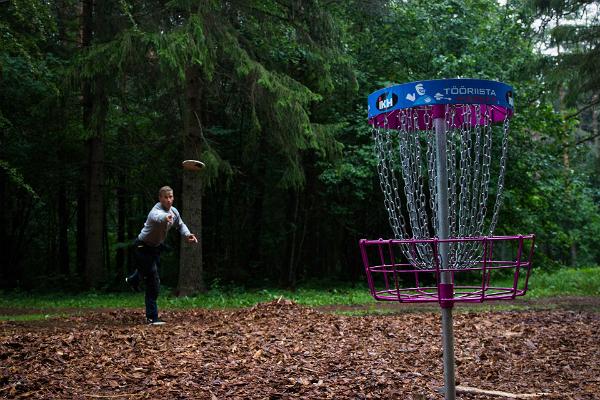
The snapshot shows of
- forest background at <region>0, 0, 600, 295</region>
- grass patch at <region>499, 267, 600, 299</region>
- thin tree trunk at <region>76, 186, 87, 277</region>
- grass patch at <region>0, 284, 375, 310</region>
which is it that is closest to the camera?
grass patch at <region>0, 284, 375, 310</region>

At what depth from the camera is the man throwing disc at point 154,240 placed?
7.16 metres

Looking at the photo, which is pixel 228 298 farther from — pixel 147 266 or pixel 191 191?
pixel 147 266

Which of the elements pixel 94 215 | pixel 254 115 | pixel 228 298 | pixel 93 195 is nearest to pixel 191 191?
pixel 254 115

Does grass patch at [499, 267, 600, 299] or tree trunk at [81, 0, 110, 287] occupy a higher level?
tree trunk at [81, 0, 110, 287]

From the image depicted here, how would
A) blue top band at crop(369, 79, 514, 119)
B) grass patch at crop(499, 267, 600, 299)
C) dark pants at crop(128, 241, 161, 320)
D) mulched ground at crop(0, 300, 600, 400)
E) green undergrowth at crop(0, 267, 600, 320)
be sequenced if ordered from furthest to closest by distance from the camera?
grass patch at crop(499, 267, 600, 299), green undergrowth at crop(0, 267, 600, 320), dark pants at crop(128, 241, 161, 320), mulched ground at crop(0, 300, 600, 400), blue top band at crop(369, 79, 514, 119)

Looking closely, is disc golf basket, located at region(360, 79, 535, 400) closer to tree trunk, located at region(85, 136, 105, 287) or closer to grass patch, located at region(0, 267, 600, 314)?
grass patch, located at region(0, 267, 600, 314)

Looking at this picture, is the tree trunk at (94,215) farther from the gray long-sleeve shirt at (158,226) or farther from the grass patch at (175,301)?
the gray long-sleeve shirt at (158,226)

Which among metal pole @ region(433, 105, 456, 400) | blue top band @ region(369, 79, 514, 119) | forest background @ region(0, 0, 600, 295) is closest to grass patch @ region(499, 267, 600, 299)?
forest background @ region(0, 0, 600, 295)

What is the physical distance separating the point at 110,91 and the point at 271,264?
11.1m

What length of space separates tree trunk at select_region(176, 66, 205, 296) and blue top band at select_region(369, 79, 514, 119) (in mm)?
9600

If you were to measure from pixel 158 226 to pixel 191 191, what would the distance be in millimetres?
5293

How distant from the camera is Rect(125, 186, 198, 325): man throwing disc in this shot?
716 centimetres

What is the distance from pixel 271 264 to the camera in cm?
2181

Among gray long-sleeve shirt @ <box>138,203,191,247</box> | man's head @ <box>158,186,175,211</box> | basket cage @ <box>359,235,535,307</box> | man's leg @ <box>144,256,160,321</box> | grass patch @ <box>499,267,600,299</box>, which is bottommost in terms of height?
grass patch @ <box>499,267,600,299</box>
